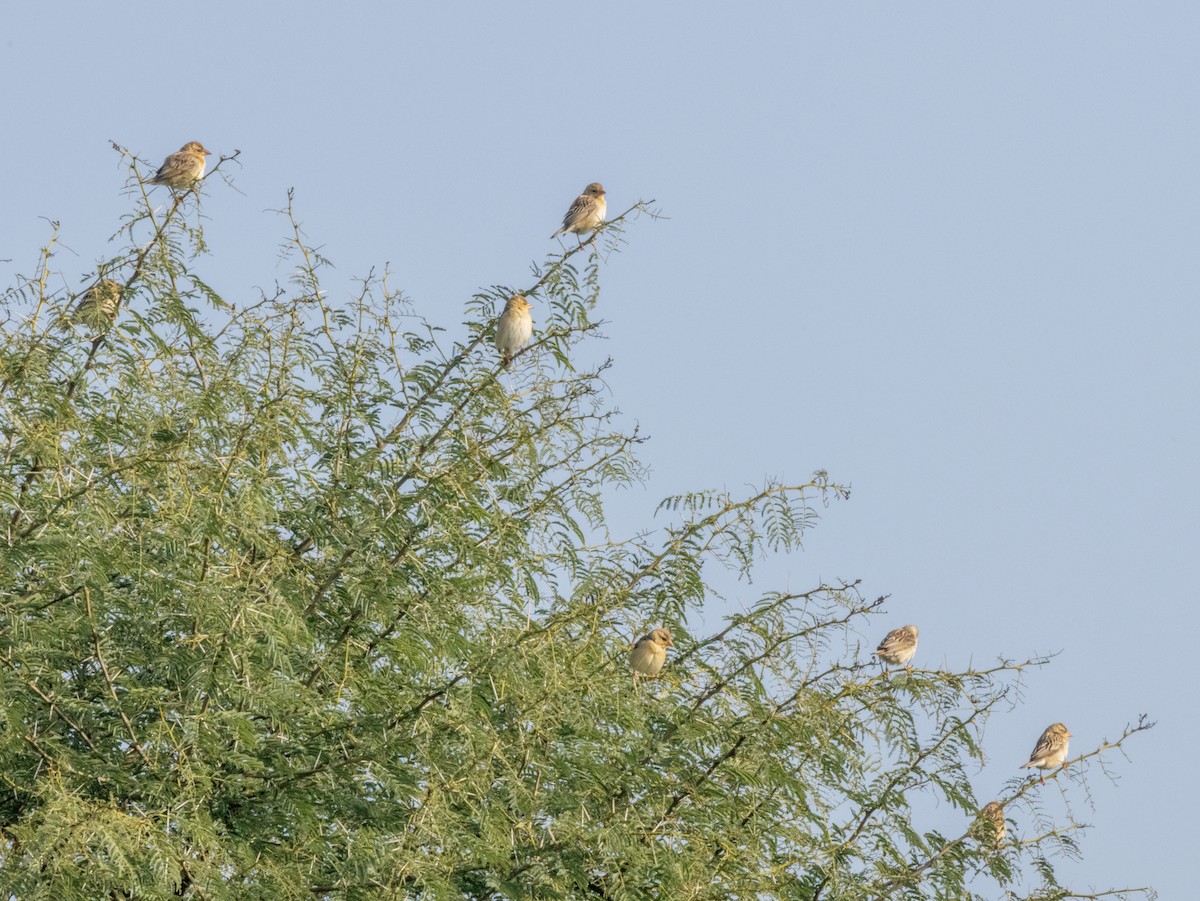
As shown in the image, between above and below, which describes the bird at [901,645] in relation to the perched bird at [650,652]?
above

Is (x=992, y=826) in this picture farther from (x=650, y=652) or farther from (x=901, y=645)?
(x=901, y=645)

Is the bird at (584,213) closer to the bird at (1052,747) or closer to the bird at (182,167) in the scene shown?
the bird at (182,167)

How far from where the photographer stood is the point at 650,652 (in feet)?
26.1

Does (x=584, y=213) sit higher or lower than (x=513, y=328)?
higher

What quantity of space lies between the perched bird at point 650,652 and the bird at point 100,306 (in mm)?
2752

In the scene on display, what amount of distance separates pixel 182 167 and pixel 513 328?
3.92m

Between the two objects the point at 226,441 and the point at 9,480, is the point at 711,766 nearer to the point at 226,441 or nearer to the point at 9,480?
the point at 226,441

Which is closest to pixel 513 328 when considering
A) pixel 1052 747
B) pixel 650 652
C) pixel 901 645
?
pixel 650 652

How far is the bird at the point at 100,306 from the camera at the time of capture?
7871 millimetres

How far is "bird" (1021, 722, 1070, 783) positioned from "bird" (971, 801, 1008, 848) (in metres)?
4.67

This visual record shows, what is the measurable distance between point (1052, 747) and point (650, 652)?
5.37 m

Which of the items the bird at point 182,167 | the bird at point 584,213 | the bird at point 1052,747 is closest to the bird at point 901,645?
the bird at point 1052,747

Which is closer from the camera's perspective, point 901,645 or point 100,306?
point 100,306

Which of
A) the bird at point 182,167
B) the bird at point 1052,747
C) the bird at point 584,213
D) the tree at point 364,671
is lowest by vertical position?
the tree at point 364,671
